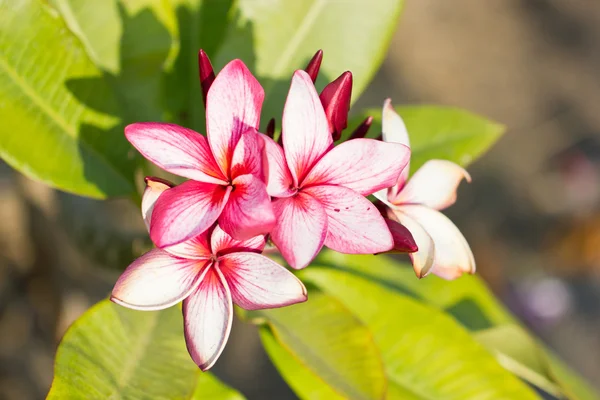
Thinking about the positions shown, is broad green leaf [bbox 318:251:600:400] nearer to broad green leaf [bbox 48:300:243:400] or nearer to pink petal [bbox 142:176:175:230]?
broad green leaf [bbox 48:300:243:400]

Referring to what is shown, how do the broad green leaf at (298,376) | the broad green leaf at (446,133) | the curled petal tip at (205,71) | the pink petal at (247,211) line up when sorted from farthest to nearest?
1. the broad green leaf at (446,133)
2. the broad green leaf at (298,376)
3. the curled petal tip at (205,71)
4. the pink petal at (247,211)

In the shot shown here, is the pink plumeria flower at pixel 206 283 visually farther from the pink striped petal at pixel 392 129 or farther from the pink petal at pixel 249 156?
the pink striped petal at pixel 392 129

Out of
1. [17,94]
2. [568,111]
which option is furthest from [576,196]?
[17,94]

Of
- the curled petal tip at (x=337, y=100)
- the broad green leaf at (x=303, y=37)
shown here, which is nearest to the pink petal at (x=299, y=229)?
the curled petal tip at (x=337, y=100)

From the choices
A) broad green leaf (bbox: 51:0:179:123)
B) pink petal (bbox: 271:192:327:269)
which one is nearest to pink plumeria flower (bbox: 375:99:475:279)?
pink petal (bbox: 271:192:327:269)

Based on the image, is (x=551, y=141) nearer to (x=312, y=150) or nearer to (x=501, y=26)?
(x=501, y=26)

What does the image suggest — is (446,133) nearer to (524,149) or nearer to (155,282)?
(155,282)

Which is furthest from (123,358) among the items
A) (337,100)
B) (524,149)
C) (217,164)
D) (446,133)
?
(524,149)
